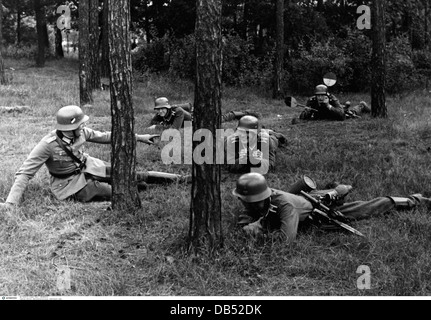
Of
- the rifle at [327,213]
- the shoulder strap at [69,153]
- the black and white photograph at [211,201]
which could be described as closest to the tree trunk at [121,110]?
the black and white photograph at [211,201]

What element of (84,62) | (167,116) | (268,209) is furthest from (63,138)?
(84,62)

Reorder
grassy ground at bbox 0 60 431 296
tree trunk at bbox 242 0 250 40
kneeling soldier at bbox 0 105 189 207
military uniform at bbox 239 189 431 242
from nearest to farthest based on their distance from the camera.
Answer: grassy ground at bbox 0 60 431 296, military uniform at bbox 239 189 431 242, kneeling soldier at bbox 0 105 189 207, tree trunk at bbox 242 0 250 40

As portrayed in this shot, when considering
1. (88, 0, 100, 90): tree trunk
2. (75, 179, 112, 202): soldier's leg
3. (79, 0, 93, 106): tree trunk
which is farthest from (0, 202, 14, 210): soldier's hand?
(88, 0, 100, 90): tree trunk

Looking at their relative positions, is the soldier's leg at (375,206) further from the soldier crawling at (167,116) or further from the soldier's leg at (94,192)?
the soldier crawling at (167,116)

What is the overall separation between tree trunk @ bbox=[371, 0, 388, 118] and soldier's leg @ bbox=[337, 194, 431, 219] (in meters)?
6.94

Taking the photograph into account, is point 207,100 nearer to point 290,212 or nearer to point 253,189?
point 253,189

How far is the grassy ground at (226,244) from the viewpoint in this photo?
15.7 feet

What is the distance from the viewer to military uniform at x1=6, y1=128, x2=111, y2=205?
6859 mm

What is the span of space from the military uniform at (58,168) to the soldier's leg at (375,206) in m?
3.53

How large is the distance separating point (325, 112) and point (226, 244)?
8523mm

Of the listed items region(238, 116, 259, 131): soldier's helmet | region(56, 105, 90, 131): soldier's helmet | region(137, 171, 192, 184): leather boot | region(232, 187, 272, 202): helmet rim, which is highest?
region(56, 105, 90, 131): soldier's helmet

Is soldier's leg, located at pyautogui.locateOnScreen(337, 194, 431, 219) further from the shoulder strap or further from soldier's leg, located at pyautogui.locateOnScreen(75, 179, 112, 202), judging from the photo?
Result: the shoulder strap
